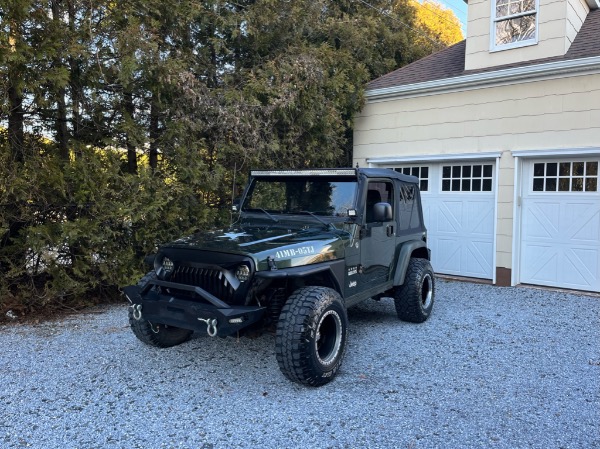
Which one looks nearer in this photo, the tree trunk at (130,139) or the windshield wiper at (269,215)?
the windshield wiper at (269,215)

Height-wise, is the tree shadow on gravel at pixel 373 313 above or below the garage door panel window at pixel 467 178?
below

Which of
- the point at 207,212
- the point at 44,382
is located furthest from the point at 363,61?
the point at 44,382

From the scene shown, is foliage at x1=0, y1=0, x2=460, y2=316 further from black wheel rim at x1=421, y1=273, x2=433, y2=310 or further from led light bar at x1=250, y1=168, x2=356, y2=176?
black wheel rim at x1=421, y1=273, x2=433, y2=310

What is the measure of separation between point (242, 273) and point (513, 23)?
7588mm

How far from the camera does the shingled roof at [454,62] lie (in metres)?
7.84

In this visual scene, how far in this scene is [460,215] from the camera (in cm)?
911

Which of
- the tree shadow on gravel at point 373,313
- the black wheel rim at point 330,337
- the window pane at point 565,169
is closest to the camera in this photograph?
the black wheel rim at point 330,337

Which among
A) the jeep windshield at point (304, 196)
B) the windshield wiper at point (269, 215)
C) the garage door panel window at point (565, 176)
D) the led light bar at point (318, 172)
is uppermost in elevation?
the garage door panel window at point (565, 176)

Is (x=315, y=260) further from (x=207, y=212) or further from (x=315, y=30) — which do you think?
(x=315, y=30)

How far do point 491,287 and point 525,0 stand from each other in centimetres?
516

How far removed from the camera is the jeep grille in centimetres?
396

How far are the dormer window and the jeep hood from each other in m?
6.16

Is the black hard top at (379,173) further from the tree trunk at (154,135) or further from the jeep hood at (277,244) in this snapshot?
the tree trunk at (154,135)

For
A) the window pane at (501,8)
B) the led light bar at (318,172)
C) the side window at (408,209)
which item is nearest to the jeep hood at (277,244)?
the led light bar at (318,172)
